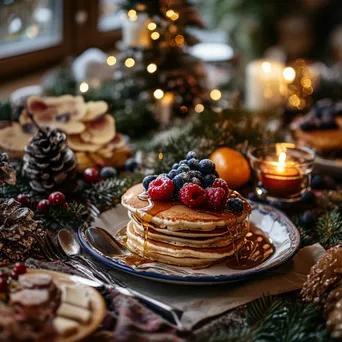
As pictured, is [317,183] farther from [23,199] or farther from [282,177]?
[23,199]

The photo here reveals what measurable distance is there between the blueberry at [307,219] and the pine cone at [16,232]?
0.60 metres

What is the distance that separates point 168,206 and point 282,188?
0.43 m

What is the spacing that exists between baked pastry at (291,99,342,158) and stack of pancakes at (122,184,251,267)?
725 mm

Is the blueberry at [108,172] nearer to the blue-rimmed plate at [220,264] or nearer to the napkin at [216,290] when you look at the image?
the blue-rimmed plate at [220,264]

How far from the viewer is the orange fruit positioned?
147 cm

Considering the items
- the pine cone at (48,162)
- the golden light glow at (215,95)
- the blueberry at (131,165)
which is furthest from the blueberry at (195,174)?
the golden light glow at (215,95)

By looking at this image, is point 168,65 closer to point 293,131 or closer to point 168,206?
point 293,131

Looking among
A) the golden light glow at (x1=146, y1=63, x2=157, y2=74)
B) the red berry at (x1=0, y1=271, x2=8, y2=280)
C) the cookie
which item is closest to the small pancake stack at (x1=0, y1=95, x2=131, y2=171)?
the cookie

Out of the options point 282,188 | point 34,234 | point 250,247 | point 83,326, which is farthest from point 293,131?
point 83,326

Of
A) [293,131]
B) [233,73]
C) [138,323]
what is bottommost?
[233,73]

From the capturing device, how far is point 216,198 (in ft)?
3.60

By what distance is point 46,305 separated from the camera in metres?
0.85

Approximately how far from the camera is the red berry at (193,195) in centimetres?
110

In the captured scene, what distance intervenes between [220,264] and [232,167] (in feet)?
1.31
